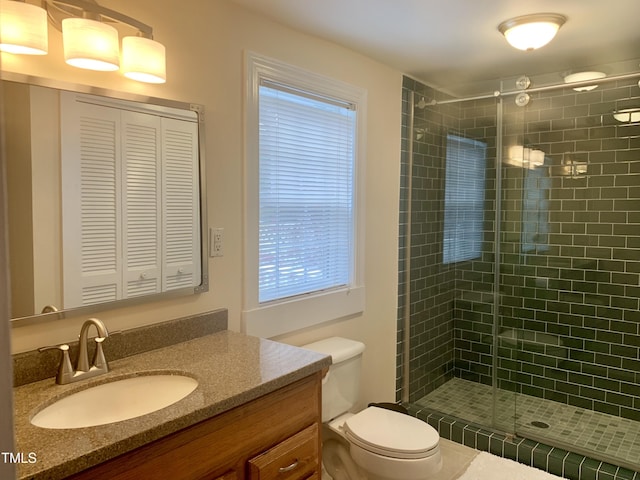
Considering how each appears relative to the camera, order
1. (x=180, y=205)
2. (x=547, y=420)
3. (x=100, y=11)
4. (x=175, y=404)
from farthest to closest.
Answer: (x=547, y=420) → (x=180, y=205) → (x=100, y=11) → (x=175, y=404)

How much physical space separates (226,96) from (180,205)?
1.69 feet

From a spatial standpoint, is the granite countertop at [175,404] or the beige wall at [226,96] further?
the beige wall at [226,96]

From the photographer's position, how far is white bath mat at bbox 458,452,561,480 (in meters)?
2.55

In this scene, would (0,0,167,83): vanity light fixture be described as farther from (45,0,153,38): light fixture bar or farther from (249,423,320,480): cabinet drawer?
(249,423,320,480): cabinet drawer

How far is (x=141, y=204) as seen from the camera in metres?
1.73

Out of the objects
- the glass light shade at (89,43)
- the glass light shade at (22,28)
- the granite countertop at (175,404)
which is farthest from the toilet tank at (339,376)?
the glass light shade at (22,28)

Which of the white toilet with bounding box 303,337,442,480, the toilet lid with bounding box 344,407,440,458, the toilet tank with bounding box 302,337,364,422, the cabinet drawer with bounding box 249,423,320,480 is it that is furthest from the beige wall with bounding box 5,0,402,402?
the cabinet drawer with bounding box 249,423,320,480

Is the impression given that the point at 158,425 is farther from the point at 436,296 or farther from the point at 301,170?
the point at 436,296

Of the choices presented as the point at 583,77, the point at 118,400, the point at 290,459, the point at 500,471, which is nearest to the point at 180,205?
the point at 118,400

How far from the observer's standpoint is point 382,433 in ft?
7.12

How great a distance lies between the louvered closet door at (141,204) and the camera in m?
1.69

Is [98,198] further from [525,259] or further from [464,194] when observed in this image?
[525,259]

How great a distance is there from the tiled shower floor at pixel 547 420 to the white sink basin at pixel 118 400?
86.9 inches

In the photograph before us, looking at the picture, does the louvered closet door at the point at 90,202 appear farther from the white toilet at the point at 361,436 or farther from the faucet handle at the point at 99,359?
the white toilet at the point at 361,436
